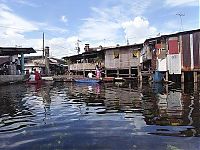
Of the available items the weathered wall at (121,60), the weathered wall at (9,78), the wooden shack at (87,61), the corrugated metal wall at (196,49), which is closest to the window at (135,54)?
the weathered wall at (121,60)

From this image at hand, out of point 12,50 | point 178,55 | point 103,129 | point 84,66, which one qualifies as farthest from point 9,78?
point 103,129

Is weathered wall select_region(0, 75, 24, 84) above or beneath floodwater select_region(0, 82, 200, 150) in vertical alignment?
above

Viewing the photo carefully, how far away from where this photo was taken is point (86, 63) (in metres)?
50.7

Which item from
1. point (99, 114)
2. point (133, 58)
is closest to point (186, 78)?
point (133, 58)

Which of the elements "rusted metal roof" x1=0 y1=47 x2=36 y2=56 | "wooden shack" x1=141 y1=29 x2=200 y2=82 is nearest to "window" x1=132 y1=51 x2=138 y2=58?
"wooden shack" x1=141 y1=29 x2=200 y2=82

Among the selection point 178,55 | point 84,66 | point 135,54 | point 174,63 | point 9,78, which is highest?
point 135,54

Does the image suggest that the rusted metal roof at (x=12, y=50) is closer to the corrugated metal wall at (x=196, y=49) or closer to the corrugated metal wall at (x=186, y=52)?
the corrugated metal wall at (x=186, y=52)

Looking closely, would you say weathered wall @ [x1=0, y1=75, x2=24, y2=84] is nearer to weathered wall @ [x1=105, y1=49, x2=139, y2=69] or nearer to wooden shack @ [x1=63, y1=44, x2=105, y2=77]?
wooden shack @ [x1=63, y1=44, x2=105, y2=77]

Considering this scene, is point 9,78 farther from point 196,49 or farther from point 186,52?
point 196,49

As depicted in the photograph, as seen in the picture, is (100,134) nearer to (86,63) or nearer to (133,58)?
(133,58)

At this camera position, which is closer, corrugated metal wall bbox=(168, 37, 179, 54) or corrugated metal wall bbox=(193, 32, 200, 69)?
corrugated metal wall bbox=(193, 32, 200, 69)

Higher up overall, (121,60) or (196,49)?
(196,49)

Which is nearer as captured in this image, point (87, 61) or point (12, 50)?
point (12, 50)

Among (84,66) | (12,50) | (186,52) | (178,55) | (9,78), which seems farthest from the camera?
(84,66)
